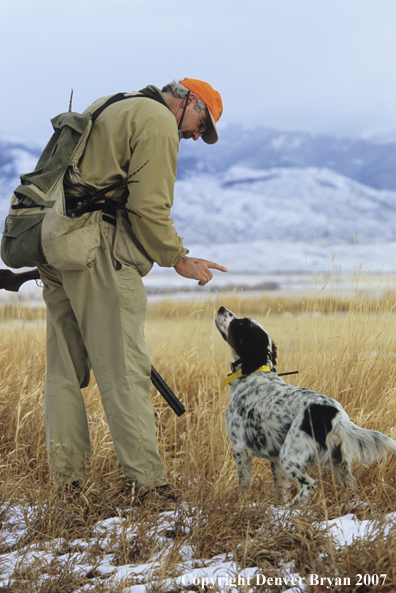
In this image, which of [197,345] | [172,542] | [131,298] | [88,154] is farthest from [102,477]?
[197,345]

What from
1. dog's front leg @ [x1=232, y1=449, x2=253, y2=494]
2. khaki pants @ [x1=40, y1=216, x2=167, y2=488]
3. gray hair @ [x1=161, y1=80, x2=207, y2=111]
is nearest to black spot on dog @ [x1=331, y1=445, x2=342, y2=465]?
dog's front leg @ [x1=232, y1=449, x2=253, y2=494]

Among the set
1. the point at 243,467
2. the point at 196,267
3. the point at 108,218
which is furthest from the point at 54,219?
the point at 243,467

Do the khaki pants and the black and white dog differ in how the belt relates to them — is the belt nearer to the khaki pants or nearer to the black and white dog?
the khaki pants

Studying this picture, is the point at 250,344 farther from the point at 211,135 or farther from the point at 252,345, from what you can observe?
the point at 211,135

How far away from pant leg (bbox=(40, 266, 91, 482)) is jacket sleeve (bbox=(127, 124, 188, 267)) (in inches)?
27.3

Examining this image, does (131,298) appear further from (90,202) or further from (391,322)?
(391,322)

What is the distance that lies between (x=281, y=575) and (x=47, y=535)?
1146 millimetres

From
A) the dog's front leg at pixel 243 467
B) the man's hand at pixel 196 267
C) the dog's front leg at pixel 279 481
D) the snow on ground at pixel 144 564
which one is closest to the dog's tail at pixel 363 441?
the snow on ground at pixel 144 564

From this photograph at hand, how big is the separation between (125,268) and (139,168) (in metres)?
0.56

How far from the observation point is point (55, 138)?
10.2 ft

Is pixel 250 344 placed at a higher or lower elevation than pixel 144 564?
higher

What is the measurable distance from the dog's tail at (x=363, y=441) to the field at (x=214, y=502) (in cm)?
21

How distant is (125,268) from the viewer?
9.95ft

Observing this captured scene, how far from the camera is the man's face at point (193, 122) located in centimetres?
319
